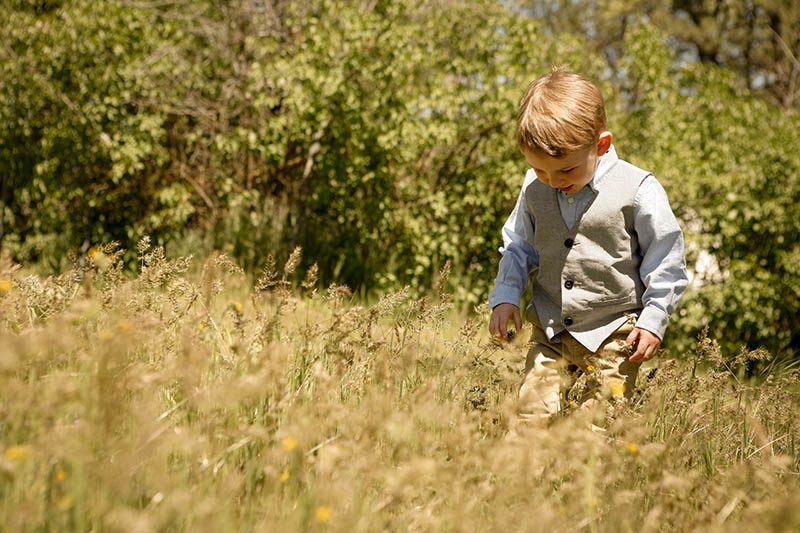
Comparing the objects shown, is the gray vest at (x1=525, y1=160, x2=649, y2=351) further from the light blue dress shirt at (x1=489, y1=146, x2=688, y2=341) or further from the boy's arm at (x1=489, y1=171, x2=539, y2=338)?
the boy's arm at (x1=489, y1=171, x2=539, y2=338)

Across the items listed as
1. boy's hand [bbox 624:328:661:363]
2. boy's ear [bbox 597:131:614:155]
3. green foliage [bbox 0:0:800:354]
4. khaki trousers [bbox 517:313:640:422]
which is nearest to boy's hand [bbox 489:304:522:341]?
khaki trousers [bbox 517:313:640:422]

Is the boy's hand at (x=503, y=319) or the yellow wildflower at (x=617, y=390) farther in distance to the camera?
the boy's hand at (x=503, y=319)

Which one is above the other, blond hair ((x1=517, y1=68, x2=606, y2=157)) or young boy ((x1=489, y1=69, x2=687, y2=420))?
blond hair ((x1=517, y1=68, x2=606, y2=157))

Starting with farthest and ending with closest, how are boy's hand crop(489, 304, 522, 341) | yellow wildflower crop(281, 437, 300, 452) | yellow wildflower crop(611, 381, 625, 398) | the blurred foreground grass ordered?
boy's hand crop(489, 304, 522, 341) < yellow wildflower crop(611, 381, 625, 398) < yellow wildflower crop(281, 437, 300, 452) < the blurred foreground grass

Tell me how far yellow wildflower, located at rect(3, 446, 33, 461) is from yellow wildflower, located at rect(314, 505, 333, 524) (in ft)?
1.98

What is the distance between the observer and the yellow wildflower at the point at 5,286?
2.30 meters

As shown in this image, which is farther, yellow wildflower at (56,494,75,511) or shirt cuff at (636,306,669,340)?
shirt cuff at (636,306,669,340)

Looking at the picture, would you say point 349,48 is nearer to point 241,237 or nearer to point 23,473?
point 241,237

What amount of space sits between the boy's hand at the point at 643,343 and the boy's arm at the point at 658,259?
0.02m

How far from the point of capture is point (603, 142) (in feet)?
9.06

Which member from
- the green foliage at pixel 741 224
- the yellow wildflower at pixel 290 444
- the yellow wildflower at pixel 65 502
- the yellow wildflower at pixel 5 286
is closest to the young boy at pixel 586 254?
the yellow wildflower at pixel 290 444

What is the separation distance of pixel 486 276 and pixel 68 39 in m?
3.75

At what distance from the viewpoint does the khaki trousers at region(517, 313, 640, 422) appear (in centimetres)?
261

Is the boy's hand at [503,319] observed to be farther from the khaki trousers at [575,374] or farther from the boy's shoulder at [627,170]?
the boy's shoulder at [627,170]
